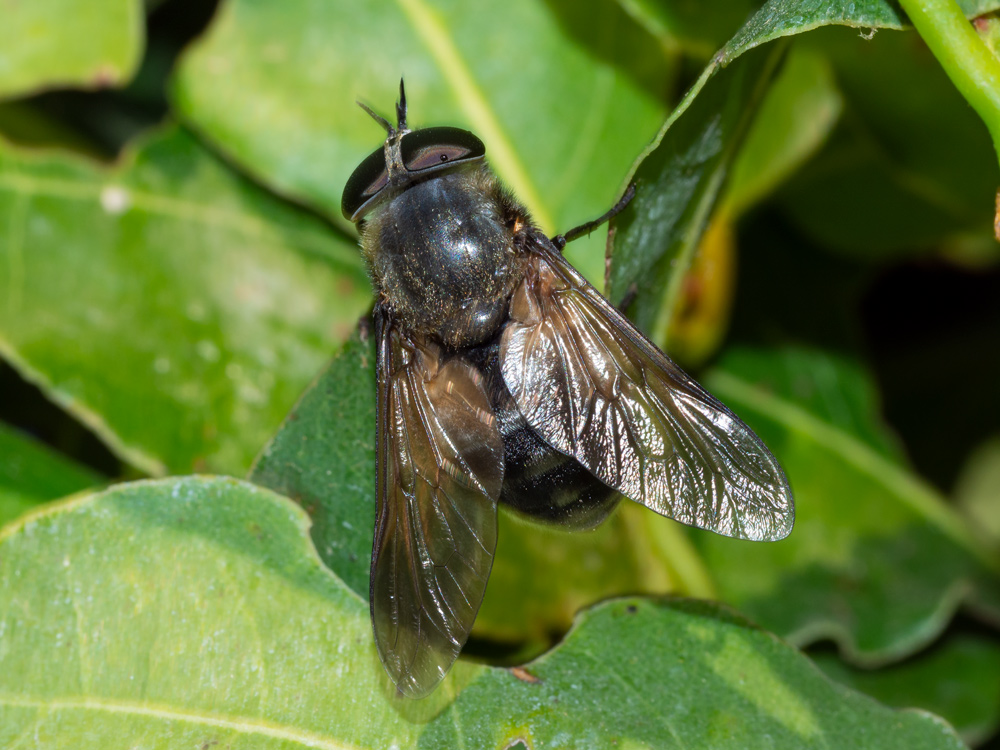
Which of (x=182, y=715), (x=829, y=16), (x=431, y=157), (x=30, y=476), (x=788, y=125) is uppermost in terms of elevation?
(x=829, y=16)

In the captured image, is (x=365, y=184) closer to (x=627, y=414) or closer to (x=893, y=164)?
(x=627, y=414)

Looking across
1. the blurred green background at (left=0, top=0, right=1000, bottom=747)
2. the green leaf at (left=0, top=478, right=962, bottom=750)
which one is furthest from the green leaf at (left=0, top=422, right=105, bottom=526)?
the green leaf at (left=0, top=478, right=962, bottom=750)

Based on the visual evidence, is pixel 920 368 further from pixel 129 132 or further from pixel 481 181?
pixel 129 132

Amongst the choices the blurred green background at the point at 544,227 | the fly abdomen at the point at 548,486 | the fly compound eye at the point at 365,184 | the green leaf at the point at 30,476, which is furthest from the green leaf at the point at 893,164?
the green leaf at the point at 30,476

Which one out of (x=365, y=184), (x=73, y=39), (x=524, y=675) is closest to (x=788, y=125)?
(x=365, y=184)

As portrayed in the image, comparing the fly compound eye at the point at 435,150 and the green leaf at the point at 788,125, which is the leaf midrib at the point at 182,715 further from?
the green leaf at the point at 788,125

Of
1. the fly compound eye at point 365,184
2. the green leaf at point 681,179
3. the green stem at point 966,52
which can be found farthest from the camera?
the fly compound eye at point 365,184

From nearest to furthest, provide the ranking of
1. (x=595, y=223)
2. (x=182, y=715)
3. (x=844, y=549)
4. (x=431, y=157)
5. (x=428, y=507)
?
(x=182, y=715) < (x=428, y=507) < (x=431, y=157) < (x=595, y=223) < (x=844, y=549)
